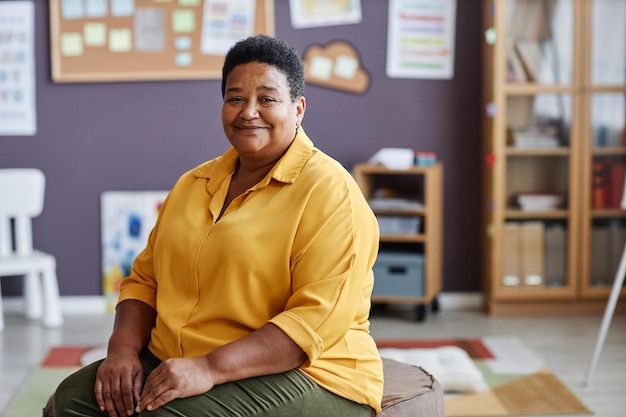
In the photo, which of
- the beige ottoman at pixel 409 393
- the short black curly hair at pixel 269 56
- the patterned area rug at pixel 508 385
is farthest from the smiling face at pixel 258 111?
the patterned area rug at pixel 508 385

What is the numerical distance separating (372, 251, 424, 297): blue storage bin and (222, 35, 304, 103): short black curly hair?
232cm

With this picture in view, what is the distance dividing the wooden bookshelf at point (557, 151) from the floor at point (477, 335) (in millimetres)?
170

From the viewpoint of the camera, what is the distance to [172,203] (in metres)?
1.90

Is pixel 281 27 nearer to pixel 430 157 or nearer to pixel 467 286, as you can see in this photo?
pixel 430 157

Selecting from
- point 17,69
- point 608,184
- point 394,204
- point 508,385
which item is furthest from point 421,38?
point 17,69

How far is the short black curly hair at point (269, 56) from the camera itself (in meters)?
1.74

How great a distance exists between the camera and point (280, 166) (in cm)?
176

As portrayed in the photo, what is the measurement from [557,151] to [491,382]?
1.49 m

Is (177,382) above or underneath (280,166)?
underneath

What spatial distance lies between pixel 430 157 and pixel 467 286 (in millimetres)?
780

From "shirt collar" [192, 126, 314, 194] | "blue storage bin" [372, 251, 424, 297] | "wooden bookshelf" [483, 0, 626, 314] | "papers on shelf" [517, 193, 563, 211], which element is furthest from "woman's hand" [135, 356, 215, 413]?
"papers on shelf" [517, 193, 563, 211]

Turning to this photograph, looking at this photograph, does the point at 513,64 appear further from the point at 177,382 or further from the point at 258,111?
the point at 177,382

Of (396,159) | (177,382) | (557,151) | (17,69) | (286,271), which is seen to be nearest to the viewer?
(177,382)

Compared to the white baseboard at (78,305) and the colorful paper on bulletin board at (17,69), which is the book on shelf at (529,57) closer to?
the white baseboard at (78,305)
